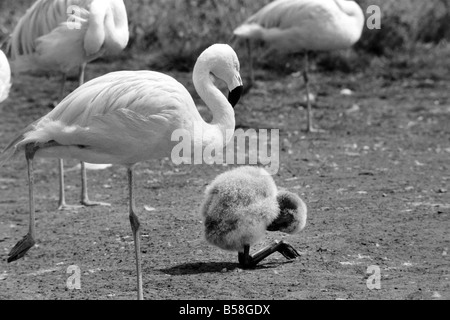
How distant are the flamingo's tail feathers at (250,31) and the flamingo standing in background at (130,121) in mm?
5020

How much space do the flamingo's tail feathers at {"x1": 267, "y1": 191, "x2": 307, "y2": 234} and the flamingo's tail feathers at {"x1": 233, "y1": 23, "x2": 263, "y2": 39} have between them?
197 inches

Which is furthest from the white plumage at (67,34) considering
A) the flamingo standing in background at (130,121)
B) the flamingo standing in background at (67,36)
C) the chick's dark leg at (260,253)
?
the chick's dark leg at (260,253)

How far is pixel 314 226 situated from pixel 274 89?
16.8 ft

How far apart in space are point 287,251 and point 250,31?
5.39 metres

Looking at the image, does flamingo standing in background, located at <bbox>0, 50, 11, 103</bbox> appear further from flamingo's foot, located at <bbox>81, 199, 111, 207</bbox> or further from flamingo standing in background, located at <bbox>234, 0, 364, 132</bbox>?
flamingo standing in background, located at <bbox>234, 0, 364, 132</bbox>

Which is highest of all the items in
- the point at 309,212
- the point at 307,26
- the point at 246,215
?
the point at 307,26

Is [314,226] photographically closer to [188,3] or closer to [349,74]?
[349,74]

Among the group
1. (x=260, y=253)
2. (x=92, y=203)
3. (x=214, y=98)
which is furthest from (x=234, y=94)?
(x=92, y=203)

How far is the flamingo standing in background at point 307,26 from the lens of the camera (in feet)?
35.1

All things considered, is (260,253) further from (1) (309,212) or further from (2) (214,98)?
(1) (309,212)

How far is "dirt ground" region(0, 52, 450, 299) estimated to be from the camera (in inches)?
229

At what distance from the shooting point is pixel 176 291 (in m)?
5.67

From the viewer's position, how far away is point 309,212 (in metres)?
7.41

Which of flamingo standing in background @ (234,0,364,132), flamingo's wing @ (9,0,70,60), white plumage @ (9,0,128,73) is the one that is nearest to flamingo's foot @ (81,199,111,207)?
white plumage @ (9,0,128,73)
